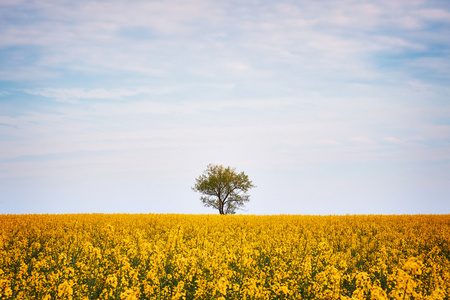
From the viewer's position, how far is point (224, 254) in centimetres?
942

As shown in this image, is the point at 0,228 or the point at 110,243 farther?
the point at 0,228

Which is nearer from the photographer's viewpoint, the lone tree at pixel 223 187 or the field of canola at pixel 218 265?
the field of canola at pixel 218 265

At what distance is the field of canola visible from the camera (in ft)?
23.4

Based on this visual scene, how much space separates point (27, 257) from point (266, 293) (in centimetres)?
1378

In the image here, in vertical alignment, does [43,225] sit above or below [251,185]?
below

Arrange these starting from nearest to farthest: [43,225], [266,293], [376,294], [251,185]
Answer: [376,294] → [266,293] → [43,225] → [251,185]

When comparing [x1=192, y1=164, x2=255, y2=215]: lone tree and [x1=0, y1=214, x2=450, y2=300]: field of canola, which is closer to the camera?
[x1=0, y1=214, x2=450, y2=300]: field of canola

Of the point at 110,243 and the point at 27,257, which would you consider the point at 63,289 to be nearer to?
the point at 110,243

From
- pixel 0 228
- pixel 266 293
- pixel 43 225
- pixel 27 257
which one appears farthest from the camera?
pixel 43 225

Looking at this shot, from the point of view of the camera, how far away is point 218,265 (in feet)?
29.3

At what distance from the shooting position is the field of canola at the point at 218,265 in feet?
23.4

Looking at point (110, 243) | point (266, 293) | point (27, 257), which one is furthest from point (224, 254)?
point (27, 257)

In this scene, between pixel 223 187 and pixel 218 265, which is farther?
pixel 223 187

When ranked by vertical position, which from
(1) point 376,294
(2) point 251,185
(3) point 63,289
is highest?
(2) point 251,185
